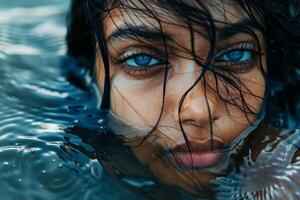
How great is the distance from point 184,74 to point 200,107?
0.39 feet

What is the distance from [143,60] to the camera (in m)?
2.02

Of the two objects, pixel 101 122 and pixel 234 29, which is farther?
pixel 101 122

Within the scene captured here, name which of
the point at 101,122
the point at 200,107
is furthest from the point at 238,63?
the point at 101,122

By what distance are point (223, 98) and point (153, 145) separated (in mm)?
254

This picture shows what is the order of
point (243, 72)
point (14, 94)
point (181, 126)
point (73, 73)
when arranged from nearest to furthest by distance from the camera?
point (181, 126) < point (243, 72) < point (14, 94) < point (73, 73)

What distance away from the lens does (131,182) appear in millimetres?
1985

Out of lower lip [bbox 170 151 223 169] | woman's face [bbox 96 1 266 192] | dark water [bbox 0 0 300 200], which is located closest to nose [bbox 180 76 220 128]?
woman's face [bbox 96 1 266 192]

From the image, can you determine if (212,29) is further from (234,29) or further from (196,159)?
(196,159)

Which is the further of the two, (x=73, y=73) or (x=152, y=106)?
(x=73, y=73)

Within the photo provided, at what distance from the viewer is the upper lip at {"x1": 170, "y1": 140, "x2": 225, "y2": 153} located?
193cm

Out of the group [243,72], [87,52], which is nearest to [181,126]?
[243,72]

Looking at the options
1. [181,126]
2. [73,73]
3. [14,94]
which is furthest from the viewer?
[73,73]

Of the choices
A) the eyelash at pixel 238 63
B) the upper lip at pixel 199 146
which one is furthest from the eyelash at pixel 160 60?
the upper lip at pixel 199 146

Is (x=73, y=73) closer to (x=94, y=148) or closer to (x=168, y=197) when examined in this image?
(x=94, y=148)
